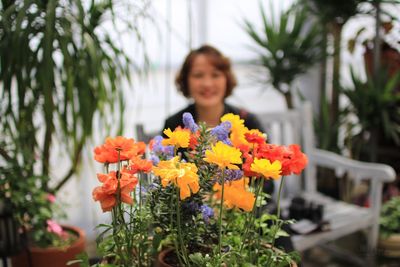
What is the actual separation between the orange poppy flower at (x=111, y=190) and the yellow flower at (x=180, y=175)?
60 mm

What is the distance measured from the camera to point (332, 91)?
3004 millimetres

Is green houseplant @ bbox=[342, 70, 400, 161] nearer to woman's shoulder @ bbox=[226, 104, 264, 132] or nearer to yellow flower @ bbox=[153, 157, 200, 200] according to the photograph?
woman's shoulder @ bbox=[226, 104, 264, 132]

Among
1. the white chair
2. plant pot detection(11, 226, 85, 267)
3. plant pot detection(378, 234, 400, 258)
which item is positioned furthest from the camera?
plant pot detection(378, 234, 400, 258)

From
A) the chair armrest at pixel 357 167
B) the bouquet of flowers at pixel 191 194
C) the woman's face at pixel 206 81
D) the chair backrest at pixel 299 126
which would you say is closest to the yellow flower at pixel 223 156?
the bouquet of flowers at pixel 191 194

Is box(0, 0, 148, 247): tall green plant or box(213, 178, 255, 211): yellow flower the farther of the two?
box(0, 0, 148, 247): tall green plant

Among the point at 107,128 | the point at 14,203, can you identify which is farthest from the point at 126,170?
the point at 107,128

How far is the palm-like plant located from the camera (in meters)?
2.73

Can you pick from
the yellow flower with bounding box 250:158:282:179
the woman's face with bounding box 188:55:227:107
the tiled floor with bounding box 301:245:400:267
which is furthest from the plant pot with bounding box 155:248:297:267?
the tiled floor with bounding box 301:245:400:267

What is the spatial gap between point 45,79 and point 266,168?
914 millimetres

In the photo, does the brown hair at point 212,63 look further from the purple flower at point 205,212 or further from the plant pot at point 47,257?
the purple flower at point 205,212

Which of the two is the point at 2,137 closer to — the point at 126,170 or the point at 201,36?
the point at 126,170

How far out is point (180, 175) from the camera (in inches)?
29.4

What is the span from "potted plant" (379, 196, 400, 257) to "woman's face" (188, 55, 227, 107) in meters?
1.26

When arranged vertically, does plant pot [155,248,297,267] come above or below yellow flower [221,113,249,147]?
below
